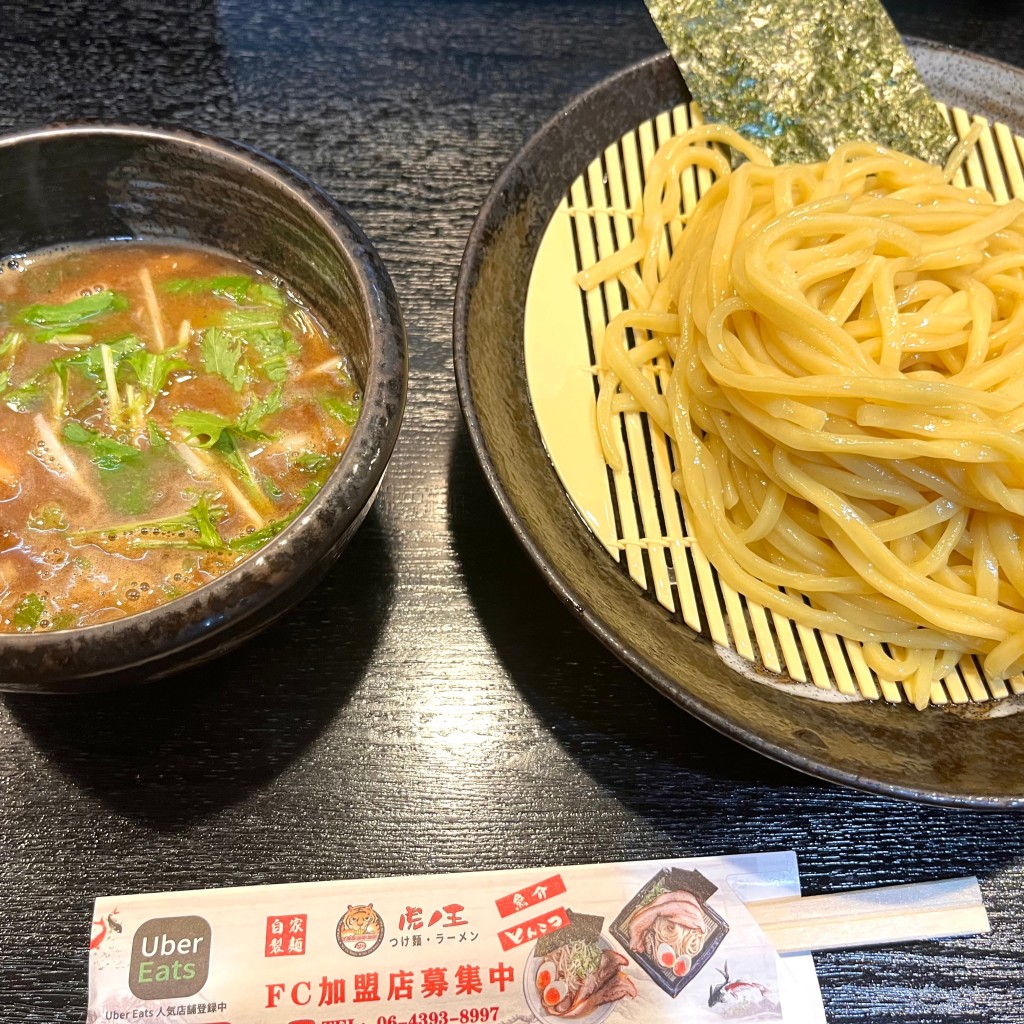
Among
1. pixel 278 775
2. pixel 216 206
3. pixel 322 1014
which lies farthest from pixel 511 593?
pixel 216 206

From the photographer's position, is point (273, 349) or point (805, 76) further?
point (805, 76)

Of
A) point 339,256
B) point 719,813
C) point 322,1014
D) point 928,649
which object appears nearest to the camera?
point 322,1014

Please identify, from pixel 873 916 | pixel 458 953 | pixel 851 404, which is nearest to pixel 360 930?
pixel 458 953

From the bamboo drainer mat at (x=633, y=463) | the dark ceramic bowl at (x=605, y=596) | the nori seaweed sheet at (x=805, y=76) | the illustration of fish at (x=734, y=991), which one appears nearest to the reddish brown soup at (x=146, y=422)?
the dark ceramic bowl at (x=605, y=596)

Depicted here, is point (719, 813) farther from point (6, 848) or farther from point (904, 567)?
point (6, 848)

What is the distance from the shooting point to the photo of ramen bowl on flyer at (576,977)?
1402 millimetres

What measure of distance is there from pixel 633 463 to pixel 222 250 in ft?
3.21

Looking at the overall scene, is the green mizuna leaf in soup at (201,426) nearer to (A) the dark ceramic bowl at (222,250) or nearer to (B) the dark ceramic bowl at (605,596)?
(A) the dark ceramic bowl at (222,250)

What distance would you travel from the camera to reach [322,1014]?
4.48 ft

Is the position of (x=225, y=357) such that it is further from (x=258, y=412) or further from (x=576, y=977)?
(x=576, y=977)

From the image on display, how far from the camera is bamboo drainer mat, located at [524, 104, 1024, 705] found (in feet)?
5.57

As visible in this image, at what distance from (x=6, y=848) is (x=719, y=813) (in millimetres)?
1309

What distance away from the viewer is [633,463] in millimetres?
1895

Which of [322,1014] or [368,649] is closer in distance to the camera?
[322,1014]
